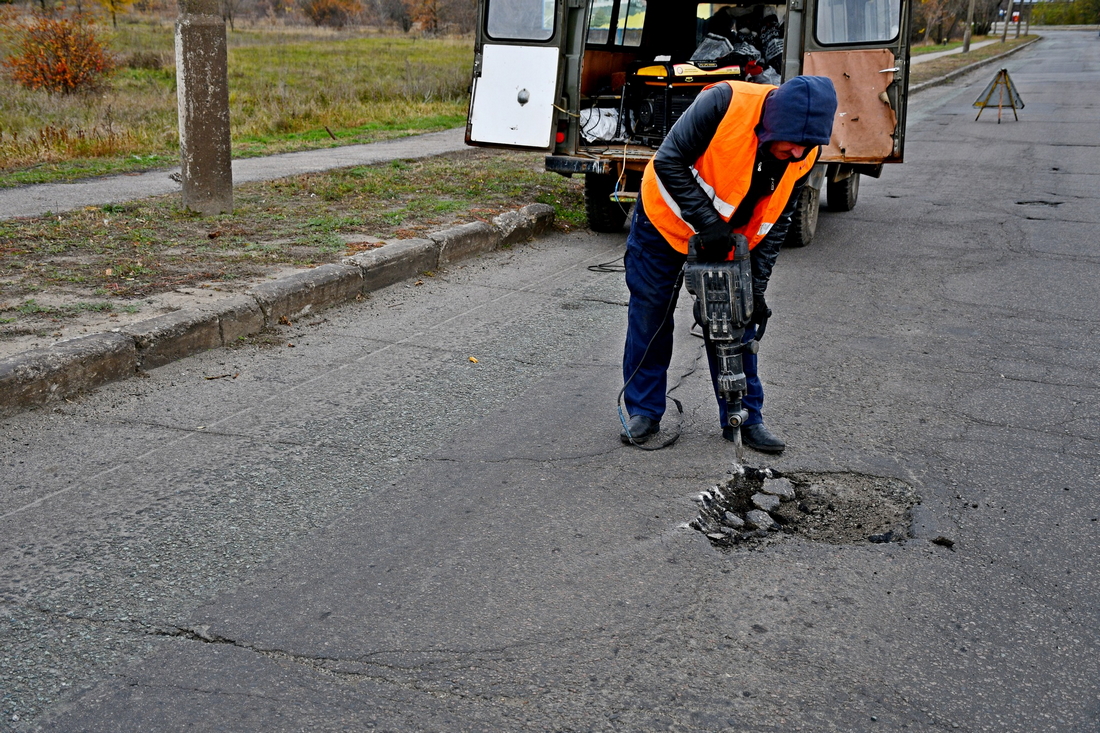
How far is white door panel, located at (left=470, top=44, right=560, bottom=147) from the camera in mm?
8531

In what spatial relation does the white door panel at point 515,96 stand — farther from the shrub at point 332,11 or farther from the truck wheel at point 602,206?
the shrub at point 332,11

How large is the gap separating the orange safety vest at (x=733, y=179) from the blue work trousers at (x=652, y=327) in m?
0.11

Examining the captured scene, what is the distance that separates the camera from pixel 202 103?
25.0 ft

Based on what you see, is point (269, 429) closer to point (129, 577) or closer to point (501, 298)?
point (129, 577)

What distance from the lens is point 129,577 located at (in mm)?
3049

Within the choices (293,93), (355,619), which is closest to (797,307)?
(355,619)

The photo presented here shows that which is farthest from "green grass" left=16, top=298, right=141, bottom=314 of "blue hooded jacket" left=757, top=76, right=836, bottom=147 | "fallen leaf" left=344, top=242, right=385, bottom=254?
"blue hooded jacket" left=757, top=76, right=836, bottom=147

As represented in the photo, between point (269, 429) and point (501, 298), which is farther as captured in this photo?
point (501, 298)

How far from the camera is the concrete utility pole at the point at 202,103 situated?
24.5 ft

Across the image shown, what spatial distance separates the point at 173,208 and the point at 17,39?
63.8 ft

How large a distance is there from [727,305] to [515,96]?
532 centimetres

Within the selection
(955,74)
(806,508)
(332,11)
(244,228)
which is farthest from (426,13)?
(806,508)

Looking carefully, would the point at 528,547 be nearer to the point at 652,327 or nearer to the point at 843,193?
the point at 652,327

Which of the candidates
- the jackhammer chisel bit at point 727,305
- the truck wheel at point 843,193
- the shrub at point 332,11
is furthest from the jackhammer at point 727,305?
the shrub at point 332,11
